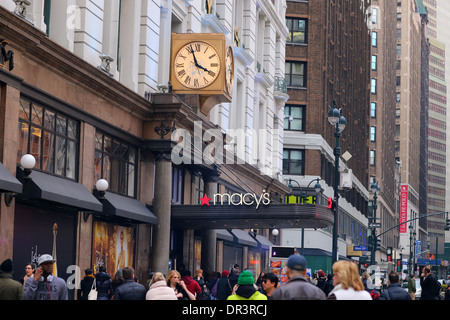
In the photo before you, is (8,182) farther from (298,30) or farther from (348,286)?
(298,30)

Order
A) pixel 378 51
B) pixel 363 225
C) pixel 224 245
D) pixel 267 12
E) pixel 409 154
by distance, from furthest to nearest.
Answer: pixel 409 154
pixel 378 51
pixel 363 225
pixel 267 12
pixel 224 245

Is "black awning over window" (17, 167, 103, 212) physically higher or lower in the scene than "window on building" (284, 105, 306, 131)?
lower

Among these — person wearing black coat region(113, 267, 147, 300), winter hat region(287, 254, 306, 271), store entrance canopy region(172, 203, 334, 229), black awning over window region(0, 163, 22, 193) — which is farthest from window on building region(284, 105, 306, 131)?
winter hat region(287, 254, 306, 271)

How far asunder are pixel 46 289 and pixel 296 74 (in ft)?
215

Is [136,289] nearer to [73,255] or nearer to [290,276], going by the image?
[290,276]

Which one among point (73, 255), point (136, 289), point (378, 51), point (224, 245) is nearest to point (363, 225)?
point (378, 51)

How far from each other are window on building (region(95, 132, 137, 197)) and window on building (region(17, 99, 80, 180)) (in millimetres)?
1794

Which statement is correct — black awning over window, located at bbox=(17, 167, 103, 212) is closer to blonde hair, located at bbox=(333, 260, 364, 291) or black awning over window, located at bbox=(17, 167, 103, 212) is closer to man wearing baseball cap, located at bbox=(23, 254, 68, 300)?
man wearing baseball cap, located at bbox=(23, 254, 68, 300)

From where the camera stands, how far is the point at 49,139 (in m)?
23.0

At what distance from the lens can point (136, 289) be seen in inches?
532

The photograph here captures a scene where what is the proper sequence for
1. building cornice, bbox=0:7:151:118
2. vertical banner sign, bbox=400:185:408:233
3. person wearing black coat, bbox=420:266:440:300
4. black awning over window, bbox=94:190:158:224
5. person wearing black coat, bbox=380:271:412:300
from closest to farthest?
person wearing black coat, bbox=380:271:412:300
building cornice, bbox=0:7:151:118
person wearing black coat, bbox=420:266:440:300
black awning over window, bbox=94:190:158:224
vertical banner sign, bbox=400:185:408:233

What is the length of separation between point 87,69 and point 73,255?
5198mm

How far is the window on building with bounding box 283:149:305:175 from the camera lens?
75875mm

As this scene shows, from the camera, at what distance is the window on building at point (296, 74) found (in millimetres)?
77062
